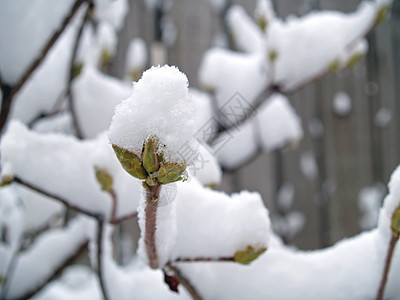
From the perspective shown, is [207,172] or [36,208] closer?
[207,172]

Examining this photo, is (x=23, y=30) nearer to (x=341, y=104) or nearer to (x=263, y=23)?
(x=263, y=23)

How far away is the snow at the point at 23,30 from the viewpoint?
37 centimetres

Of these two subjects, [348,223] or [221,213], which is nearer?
[221,213]

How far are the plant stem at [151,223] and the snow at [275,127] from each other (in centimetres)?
57

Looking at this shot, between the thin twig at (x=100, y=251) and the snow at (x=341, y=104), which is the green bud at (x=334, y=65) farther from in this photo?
the snow at (x=341, y=104)

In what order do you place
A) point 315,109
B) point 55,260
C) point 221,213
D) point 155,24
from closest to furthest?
1. point 221,213
2. point 55,260
3. point 155,24
4. point 315,109

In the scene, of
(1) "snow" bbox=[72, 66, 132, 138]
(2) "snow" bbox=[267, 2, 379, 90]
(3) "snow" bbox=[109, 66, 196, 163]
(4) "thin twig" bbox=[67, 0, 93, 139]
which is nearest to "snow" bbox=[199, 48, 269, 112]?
(2) "snow" bbox=[267, 2, 379, 90]

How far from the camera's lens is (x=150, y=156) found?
15 centimetres

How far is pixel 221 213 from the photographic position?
28cm

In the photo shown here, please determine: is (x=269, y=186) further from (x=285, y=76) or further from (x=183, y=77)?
(x=183, y=77)

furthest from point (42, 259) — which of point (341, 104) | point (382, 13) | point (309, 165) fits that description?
point (341, 104)

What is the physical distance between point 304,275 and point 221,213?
0.32 ft

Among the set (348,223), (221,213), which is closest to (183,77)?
(221,213)

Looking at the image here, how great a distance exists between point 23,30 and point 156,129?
308mm
